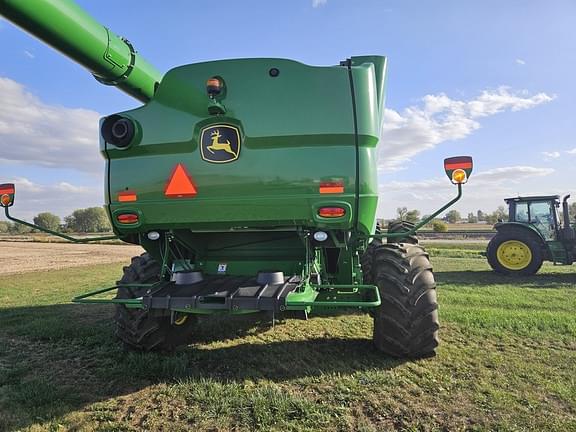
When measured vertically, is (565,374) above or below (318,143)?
below

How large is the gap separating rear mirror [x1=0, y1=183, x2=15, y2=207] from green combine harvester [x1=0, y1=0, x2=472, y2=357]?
0.01 metres

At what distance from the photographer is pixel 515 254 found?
1121 centimetres

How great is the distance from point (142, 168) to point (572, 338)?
4.94m

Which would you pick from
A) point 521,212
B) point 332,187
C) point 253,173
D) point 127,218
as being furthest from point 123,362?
point 521,212

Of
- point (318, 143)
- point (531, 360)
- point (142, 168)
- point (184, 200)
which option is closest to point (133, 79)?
point (142, 168)

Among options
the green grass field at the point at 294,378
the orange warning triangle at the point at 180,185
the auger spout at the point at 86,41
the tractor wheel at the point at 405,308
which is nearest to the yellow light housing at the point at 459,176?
the tractor wheel at the point at 405,308

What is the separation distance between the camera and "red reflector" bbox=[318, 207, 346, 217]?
325cm

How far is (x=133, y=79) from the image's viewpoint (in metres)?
4.00

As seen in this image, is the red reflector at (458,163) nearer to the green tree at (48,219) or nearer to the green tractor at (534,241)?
the green tractor at (534,241)

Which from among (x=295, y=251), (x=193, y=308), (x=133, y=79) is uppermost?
(x=133, y=79)

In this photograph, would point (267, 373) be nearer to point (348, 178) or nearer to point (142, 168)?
point (348, 178)

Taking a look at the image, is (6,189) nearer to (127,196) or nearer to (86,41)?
(127,196)

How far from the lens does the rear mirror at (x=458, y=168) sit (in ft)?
10.3

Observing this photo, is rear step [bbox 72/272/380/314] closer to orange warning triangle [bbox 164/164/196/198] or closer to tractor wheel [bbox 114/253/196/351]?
tractor wheel [bbox 114/253/196/351]
